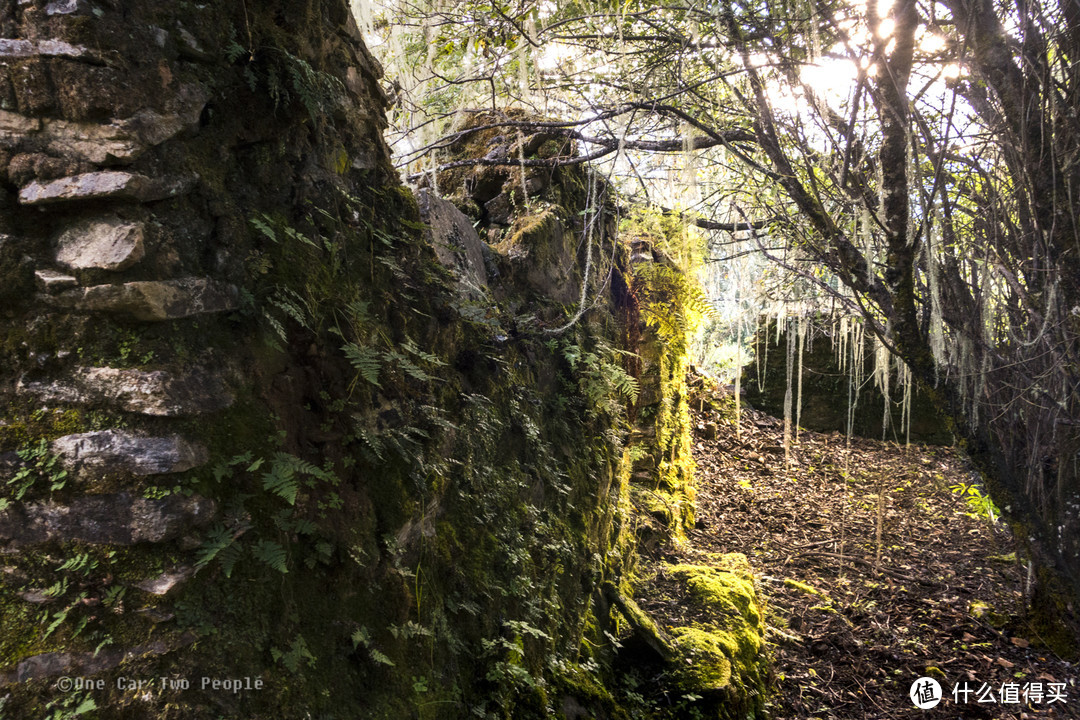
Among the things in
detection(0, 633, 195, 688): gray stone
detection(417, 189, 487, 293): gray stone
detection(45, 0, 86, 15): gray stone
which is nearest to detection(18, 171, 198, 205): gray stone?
detection(45, 0, 86, 15): gray stone

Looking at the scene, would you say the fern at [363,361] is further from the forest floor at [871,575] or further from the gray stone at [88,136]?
the forest floor at [871,575]

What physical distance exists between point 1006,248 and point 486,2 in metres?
3.73

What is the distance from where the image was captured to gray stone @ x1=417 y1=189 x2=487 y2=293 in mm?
3289

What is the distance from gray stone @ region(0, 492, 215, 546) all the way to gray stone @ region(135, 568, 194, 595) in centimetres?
9

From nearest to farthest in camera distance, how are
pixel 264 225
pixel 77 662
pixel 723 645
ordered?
pixel 77 662, pixel 264 225, pixel 723 645

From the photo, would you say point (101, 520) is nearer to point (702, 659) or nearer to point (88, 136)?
point (88, 136)

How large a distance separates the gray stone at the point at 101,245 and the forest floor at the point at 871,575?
3978mm

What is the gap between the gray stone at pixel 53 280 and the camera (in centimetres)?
165

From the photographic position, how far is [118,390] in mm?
1643

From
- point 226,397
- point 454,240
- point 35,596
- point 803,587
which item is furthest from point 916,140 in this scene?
point 35,596

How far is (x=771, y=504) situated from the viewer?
6.98 meters

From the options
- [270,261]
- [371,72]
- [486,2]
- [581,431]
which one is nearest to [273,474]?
[270,261]

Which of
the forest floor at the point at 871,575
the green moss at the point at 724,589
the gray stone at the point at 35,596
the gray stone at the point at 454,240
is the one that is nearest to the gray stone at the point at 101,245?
the gray stone at the point at 35,596

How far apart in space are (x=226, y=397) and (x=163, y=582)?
53cm
